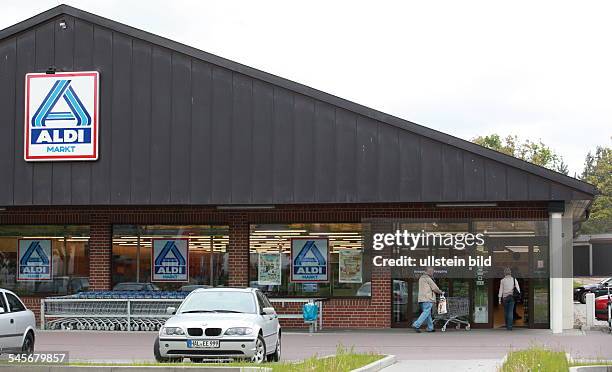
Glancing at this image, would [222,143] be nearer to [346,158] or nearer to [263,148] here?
[263,148]

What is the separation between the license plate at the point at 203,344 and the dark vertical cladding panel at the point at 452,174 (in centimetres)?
988

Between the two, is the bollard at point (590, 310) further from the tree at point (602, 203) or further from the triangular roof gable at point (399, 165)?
A: the tree at point (602, 203)

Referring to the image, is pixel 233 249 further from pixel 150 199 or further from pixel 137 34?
pixel 137 34

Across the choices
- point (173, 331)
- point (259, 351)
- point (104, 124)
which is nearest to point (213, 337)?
point (173, 331)

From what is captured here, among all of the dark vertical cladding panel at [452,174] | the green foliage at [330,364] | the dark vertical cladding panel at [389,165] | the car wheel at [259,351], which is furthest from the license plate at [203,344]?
the dark vertical cladding panel at [452,174]

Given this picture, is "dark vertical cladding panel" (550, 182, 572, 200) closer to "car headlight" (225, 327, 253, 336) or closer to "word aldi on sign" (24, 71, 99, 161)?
"car headlight" (225, 327, 253, 336)

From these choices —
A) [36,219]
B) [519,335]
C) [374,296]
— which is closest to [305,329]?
[374,296]

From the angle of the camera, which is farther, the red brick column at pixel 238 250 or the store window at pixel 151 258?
the store window at pixel 151 258

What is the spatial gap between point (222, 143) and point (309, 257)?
4.46 m

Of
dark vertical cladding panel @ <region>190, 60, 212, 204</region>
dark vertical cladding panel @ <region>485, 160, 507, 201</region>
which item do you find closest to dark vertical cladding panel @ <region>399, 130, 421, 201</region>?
dark vertical cladding panel @ <region>485, 160, 507, 201</region>

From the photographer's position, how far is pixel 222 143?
25.5 metres

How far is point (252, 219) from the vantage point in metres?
27.8

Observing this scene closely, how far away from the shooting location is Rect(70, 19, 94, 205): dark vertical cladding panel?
26019 millimetres

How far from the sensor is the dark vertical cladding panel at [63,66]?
2609 cm
